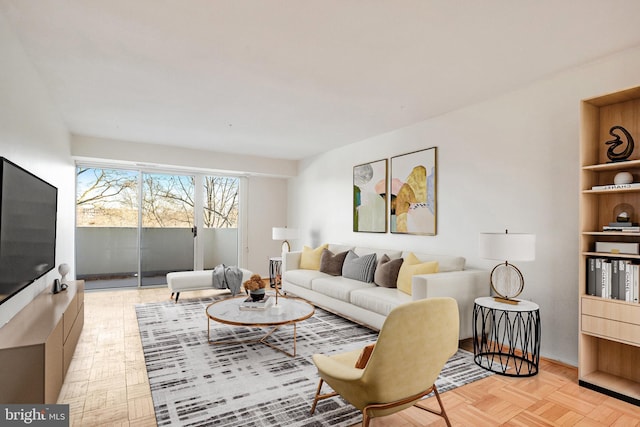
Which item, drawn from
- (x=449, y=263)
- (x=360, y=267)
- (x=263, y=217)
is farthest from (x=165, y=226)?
(x=449, y=263)

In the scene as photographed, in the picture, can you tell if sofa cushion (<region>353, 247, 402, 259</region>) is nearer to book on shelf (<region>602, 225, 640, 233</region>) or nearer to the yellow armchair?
book on shelf (<region>602, 225, 640, 233</region>)

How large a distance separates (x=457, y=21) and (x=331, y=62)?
102 cm

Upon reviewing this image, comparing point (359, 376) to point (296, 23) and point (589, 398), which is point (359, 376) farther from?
point (296, 23)

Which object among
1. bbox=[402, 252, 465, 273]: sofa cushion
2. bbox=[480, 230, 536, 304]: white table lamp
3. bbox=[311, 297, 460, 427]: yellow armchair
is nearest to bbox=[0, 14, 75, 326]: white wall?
bbox=[311, 297, 460, 427]: yellow armchair

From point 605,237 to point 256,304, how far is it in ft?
10.2

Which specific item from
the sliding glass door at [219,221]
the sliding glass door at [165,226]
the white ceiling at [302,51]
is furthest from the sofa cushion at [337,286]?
the sliding glass door at [165,226]

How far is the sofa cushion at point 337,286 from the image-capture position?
416 centimetres

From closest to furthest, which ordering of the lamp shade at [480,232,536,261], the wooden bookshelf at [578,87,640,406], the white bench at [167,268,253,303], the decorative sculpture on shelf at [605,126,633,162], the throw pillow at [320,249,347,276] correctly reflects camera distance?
the wooden bookshelf at [578,87,640,406]
the decorative sculpture on shelf at [605,126,633,162]
the lamp shade at [480,232,536,261]
the throw pillow at [320,249,347,276]
the white bench at [167,268,253,303]

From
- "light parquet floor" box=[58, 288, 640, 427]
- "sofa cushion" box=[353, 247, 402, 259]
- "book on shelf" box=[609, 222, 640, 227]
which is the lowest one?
"light parquet floor" box=[58, 288, 640, 427]

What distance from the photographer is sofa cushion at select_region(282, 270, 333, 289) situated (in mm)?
4992

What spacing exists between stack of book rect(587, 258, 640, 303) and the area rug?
106 cm

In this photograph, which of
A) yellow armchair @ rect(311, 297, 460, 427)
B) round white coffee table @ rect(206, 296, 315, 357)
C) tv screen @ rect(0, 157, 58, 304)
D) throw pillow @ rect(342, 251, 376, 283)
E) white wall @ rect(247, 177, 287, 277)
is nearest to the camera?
yellow armchair @ rect(311, 297, 460, 427)

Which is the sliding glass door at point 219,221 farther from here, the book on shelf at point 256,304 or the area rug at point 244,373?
the book on shelf at point 256,304

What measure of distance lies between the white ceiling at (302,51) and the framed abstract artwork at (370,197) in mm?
1024
